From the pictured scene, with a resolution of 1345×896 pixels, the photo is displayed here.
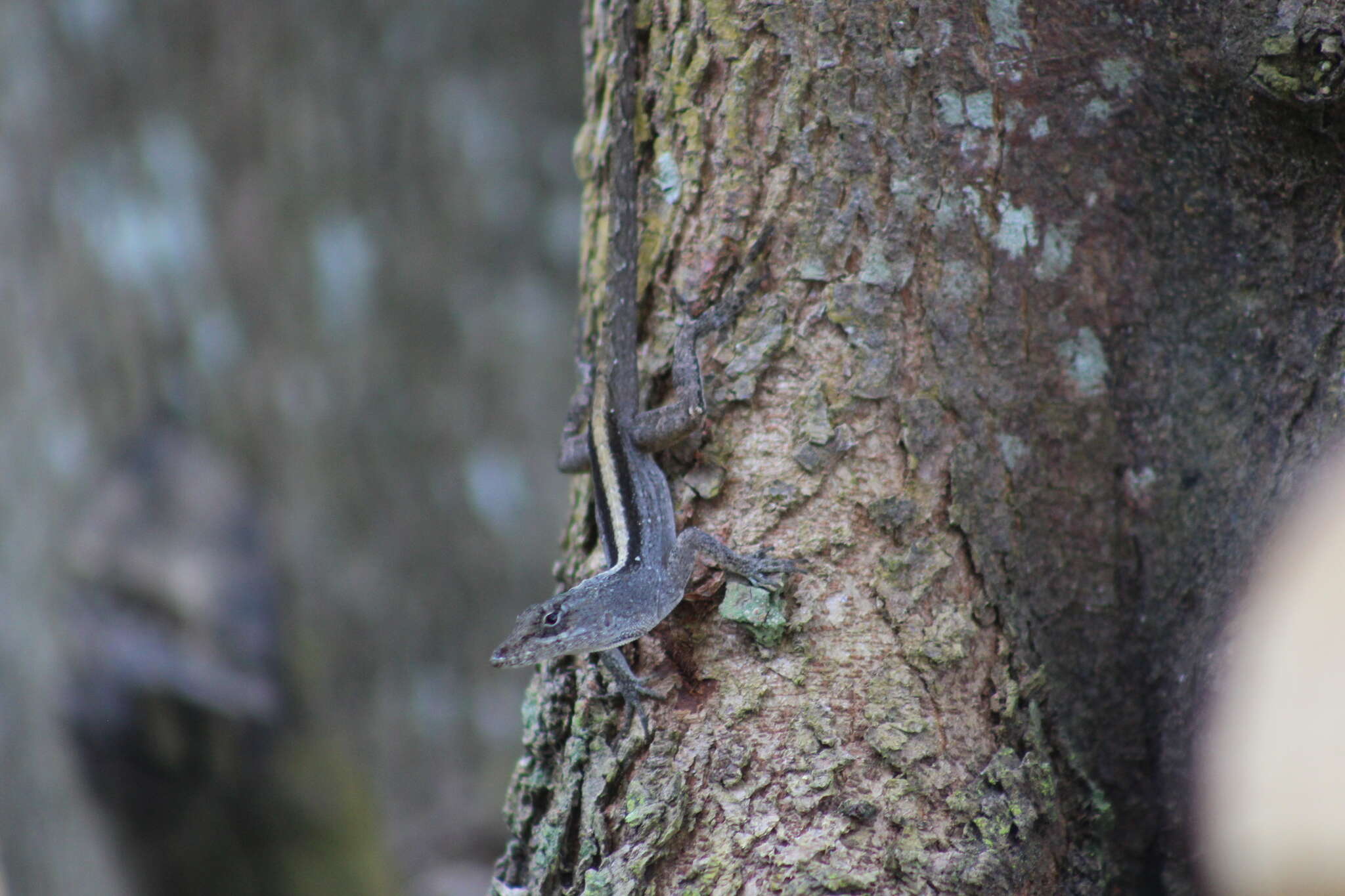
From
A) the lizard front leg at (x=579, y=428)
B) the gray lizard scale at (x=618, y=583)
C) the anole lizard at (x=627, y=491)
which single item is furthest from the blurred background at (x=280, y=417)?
the gray lizard scale at (x=618, y=583)

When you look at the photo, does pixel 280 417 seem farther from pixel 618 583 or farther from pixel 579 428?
pixel 618 583

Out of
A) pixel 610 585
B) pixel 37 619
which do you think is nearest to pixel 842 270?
pixel 610 585

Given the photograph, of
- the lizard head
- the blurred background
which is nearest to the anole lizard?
the lizard head

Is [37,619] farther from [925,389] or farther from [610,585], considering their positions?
[925,389]

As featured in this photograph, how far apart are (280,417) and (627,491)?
162 inches

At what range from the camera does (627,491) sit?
10.7ft

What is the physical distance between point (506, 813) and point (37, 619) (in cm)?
607

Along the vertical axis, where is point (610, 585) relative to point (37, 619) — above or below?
below

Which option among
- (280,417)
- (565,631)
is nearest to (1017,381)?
(565,631)

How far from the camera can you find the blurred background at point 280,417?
5805 millimetres

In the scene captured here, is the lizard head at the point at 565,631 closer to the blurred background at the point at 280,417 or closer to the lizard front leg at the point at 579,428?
the lizard front leg at the point at 579,428

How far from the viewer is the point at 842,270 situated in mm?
2732

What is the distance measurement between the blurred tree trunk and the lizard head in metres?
0.10

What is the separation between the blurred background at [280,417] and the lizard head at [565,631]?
319cm
